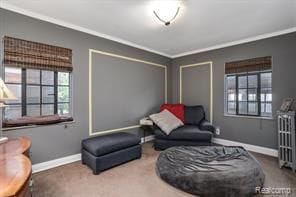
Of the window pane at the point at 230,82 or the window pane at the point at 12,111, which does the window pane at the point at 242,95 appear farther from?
the window pane at the point at 12,111

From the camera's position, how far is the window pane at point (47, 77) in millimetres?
2782

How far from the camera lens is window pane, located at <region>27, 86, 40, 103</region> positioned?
2629 millimetres

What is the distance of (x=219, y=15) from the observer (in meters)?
2.55

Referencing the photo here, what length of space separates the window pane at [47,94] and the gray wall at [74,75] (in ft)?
1.19

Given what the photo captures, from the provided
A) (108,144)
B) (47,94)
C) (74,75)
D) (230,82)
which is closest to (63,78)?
(74,75)

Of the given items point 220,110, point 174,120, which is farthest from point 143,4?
point 220,110

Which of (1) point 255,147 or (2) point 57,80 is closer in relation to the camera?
(2) point 57,80

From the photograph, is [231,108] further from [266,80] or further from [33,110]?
[33,110]

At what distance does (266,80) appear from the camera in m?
3.43

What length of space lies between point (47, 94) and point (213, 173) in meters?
2.78

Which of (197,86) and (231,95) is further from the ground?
(197,86)

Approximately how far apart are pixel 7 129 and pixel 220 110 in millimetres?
4075

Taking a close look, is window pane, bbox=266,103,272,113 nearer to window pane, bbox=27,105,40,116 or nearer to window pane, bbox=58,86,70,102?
window pane, bbox=58,86,70,102

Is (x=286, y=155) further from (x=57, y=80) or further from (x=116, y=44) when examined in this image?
(x=57, y=80)
